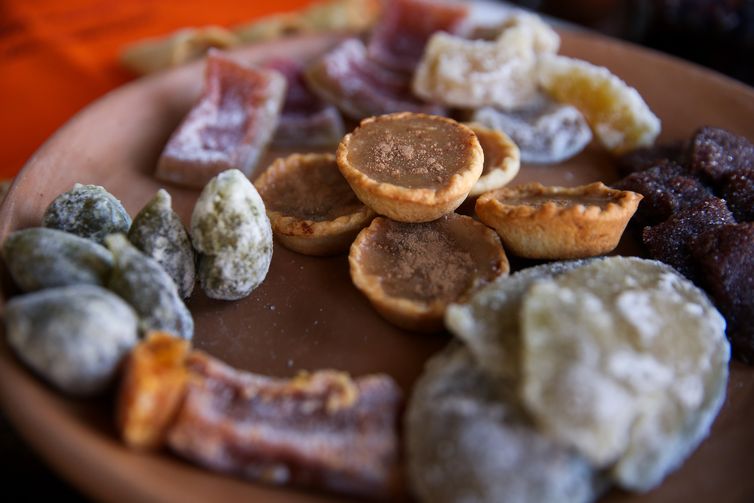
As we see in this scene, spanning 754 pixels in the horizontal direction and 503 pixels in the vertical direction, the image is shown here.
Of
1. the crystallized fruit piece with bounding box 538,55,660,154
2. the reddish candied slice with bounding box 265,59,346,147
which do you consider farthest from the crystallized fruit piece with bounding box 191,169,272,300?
the crystallized fruit piece with bounding box 538,55,660,154

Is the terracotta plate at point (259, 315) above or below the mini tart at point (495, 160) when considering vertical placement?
below

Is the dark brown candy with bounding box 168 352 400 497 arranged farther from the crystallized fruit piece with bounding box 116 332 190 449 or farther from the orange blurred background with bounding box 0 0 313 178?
the orange blurred background with bounding box 0 0 313 178

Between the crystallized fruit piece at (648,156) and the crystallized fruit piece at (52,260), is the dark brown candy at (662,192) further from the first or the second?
the crystallized fruit piece at (52,260)

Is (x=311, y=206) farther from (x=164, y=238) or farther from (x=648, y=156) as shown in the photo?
(x=648, y=156)

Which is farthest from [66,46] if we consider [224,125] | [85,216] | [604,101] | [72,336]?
[604,101]

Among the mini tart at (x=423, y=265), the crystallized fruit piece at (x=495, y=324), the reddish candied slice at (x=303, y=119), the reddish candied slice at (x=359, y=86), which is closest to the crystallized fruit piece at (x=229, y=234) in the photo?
the mini tart at (x=423, y=265)

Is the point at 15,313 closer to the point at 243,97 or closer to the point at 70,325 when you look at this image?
the point at 70,325
